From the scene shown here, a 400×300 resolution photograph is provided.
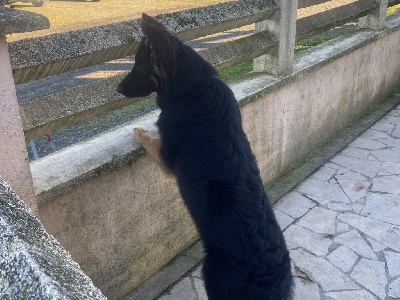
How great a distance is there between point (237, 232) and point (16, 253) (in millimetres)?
1691

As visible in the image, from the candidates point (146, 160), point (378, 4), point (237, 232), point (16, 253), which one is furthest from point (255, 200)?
point (378, 4)

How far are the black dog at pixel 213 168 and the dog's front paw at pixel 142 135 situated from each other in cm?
14

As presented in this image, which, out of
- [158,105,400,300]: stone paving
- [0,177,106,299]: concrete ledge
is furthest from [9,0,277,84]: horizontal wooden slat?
[158,105,400,300]: stone paving

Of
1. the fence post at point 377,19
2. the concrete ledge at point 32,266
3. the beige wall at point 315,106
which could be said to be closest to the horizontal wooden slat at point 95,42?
the beige wall at point 315,106

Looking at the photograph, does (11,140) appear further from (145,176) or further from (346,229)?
(346,229)

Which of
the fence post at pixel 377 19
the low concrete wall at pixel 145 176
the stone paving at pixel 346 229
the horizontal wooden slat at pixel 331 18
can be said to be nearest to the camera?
the low concrete wall at pixel 145 176

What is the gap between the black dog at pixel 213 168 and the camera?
8.02 feet

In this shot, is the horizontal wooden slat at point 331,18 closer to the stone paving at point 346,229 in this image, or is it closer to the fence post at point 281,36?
the fence post at point 281,36

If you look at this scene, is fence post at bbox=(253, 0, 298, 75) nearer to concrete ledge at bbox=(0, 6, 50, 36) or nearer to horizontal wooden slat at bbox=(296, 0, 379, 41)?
horizontal wooden slat at bbox=(296, 0, 379, 41)

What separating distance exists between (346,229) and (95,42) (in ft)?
9.67

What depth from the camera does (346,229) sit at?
4.07 metres

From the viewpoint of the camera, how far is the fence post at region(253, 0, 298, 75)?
4.30m

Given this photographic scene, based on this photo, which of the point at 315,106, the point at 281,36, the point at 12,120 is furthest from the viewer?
the point at 315,106

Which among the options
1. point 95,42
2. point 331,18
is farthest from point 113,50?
point 331,18
